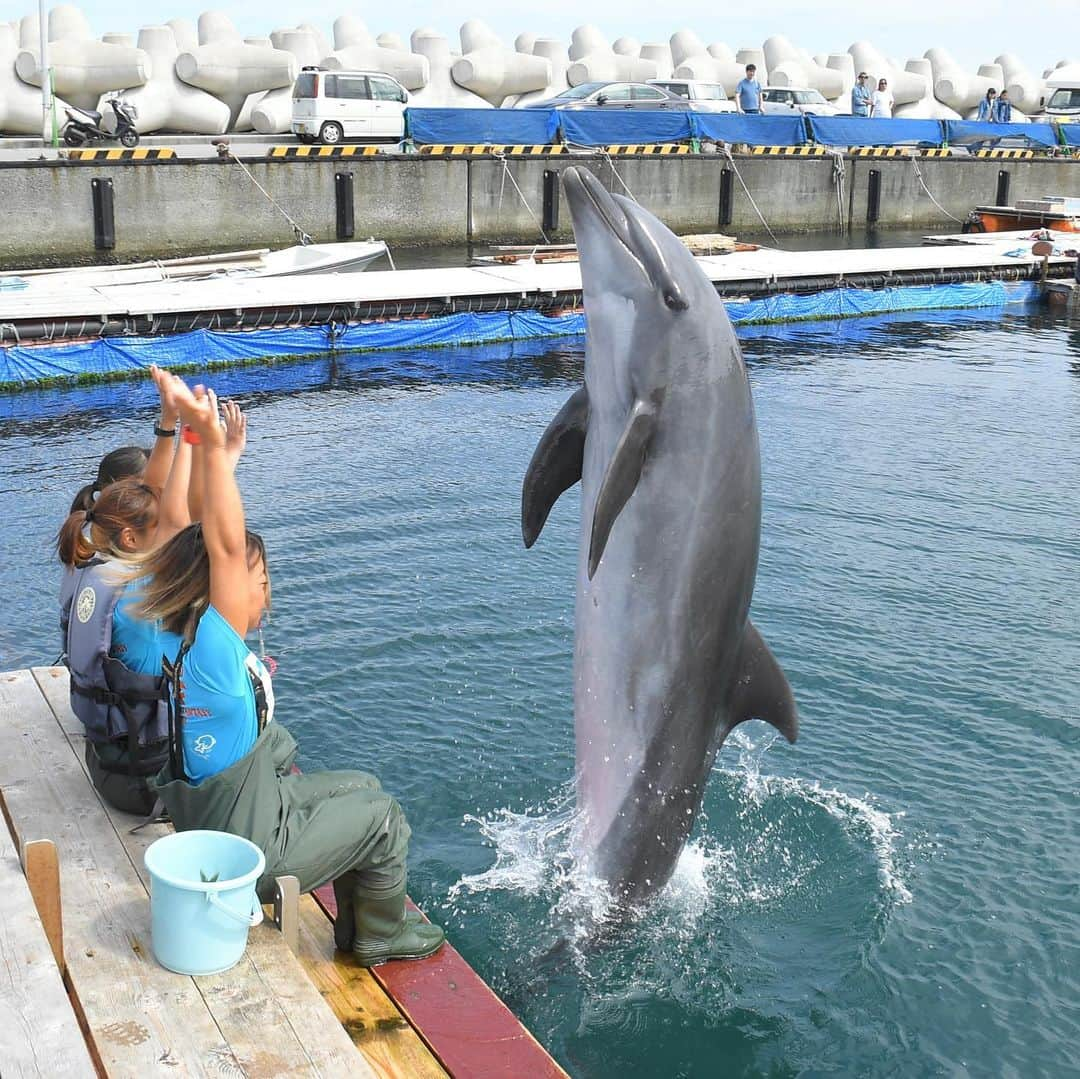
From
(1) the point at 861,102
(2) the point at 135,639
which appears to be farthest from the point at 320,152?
(2) the point at 135,639

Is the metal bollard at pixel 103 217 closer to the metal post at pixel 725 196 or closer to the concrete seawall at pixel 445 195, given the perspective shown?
the concrete seawall at pixel 445 195

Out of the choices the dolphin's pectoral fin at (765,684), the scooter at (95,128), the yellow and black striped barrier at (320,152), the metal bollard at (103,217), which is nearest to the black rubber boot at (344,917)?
the dolphin's pectoral fin at (765,684)

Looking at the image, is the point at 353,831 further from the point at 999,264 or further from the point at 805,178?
the point at 805,178

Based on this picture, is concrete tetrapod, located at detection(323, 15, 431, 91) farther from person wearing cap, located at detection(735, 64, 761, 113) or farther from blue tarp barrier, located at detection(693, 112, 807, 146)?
blue tarp barrier, located at detection(693, 112, 807, 146)

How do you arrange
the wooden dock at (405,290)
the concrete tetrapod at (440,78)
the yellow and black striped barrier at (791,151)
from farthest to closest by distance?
1. the concrete tetrapod at (440,78)
2. the yellow and black striped barrier at (791,151)
3. the wooden dock at (405,290)

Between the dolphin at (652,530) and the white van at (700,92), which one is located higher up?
the white van at (700,92)

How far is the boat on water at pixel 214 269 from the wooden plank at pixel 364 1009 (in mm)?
17992

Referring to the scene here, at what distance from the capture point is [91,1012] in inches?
161

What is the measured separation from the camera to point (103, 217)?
2672 cm

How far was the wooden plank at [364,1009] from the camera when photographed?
4.37 m

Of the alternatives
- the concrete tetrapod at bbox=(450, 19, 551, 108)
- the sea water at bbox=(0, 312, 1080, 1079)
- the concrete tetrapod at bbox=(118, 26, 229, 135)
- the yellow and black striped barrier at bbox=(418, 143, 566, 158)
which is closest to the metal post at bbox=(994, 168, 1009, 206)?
the concrete tetrapod at bbox=(450, 19, 551, 108)

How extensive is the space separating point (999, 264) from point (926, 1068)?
85.8ft

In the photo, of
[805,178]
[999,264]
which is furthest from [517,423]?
[805,178]

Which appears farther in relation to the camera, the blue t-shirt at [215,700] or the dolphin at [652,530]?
the dolphin at [652,530]
